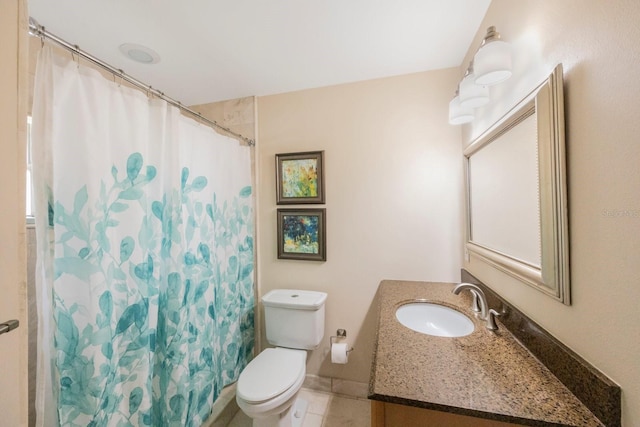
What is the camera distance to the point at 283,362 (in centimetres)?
143

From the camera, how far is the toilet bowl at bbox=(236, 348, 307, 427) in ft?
3.87

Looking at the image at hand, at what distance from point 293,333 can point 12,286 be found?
1.37m

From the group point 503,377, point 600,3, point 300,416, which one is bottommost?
point 300,416

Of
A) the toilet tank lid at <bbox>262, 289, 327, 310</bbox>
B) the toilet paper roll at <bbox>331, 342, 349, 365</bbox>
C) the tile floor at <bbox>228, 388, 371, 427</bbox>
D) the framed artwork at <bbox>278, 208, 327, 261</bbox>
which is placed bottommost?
the tile floor at <bbox>228, 388, 371, 427</bbox>

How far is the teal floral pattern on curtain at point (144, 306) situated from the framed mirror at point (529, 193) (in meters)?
1.52

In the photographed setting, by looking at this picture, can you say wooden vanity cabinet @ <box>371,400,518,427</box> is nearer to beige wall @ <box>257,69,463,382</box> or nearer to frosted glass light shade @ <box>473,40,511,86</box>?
beige wall @ <box>257,69,463,382</box>

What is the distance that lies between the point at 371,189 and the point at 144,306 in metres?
1.46

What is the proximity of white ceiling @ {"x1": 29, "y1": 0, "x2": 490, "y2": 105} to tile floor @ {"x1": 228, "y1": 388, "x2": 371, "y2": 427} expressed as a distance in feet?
7.65

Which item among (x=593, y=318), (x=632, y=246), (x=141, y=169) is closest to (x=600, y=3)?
(x=632, y=246)

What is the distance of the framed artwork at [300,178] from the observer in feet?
5.90

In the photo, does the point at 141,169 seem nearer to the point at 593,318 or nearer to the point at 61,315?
the point at 61,315

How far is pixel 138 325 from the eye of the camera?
104 cm

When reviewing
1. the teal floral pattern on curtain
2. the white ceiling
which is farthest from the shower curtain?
the white ceiling

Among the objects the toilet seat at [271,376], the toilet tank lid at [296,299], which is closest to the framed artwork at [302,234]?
the toilet tank lid at [296,299]
